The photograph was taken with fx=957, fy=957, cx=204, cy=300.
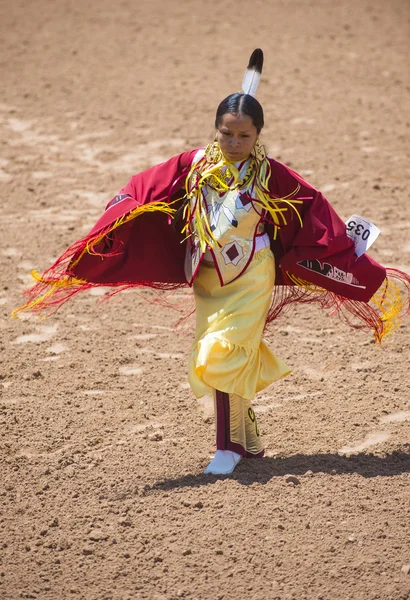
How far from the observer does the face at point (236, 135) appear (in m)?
4.22

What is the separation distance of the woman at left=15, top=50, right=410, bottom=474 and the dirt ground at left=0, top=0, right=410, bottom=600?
416 mm

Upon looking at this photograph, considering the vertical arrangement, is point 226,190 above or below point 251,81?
below

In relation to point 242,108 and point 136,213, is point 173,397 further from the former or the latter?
point 242,108

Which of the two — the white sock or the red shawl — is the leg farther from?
the red shawl

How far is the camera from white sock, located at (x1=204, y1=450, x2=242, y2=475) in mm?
A: 4484

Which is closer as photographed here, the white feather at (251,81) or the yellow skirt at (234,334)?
the yellow skirt at (234,334)

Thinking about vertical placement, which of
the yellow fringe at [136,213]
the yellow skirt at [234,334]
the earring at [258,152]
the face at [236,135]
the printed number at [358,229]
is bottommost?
the yellow skirt at [234,334]

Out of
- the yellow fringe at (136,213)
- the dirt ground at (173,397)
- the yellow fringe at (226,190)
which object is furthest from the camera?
the yellow fringe at (136,213)

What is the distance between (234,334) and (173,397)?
3.79 ft

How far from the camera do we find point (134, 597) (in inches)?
145

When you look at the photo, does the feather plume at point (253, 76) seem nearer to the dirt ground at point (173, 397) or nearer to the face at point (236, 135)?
the face at point (236, 135)

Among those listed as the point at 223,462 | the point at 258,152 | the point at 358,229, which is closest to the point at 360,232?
the point at 358,229

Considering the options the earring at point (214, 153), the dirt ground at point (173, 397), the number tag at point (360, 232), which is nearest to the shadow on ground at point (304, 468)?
the dirt ground at point (173, 397)

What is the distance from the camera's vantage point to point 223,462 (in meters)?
4.50
